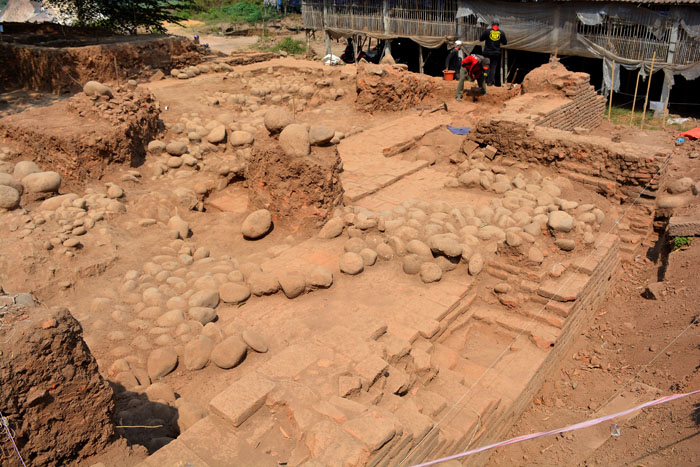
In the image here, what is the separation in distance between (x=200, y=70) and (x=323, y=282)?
961 centimetres

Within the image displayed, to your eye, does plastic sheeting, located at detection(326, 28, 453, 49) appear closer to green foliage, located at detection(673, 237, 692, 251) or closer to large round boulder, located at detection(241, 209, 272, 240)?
green foliage, located at detection(673, 237, 692, 251)

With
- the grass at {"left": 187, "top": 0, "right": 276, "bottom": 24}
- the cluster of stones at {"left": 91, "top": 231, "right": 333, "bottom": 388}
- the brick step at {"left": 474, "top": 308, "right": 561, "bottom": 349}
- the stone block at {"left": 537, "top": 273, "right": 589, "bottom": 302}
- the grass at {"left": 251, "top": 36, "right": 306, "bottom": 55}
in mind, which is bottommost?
the brick step at {"left": 474, "top": 308, "right": 561, "bottom": 349}

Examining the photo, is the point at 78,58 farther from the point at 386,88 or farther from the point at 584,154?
the point at 584,154

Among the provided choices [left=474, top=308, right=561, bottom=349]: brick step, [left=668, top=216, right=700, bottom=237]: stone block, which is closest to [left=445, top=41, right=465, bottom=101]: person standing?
[left=668, top=216, right=700, bottom=237]: stone block

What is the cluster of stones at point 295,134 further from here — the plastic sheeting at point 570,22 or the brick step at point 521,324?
the plastic sheeting at point 570,22

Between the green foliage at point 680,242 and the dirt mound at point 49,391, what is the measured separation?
6449mm

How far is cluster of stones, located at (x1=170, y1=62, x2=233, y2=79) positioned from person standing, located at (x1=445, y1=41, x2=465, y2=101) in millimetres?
5780

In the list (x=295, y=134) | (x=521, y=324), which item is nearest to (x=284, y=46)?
(x=295, y=134)

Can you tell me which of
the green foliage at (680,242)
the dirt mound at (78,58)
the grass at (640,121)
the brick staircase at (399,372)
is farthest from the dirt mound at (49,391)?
the grass at (640,121)

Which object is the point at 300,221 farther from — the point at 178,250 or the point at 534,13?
the point at 534,13

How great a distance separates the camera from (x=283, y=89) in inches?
487

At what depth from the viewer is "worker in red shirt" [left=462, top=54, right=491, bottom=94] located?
11.2 metres

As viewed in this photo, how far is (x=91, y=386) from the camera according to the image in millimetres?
3084

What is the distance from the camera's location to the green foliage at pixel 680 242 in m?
6.46
